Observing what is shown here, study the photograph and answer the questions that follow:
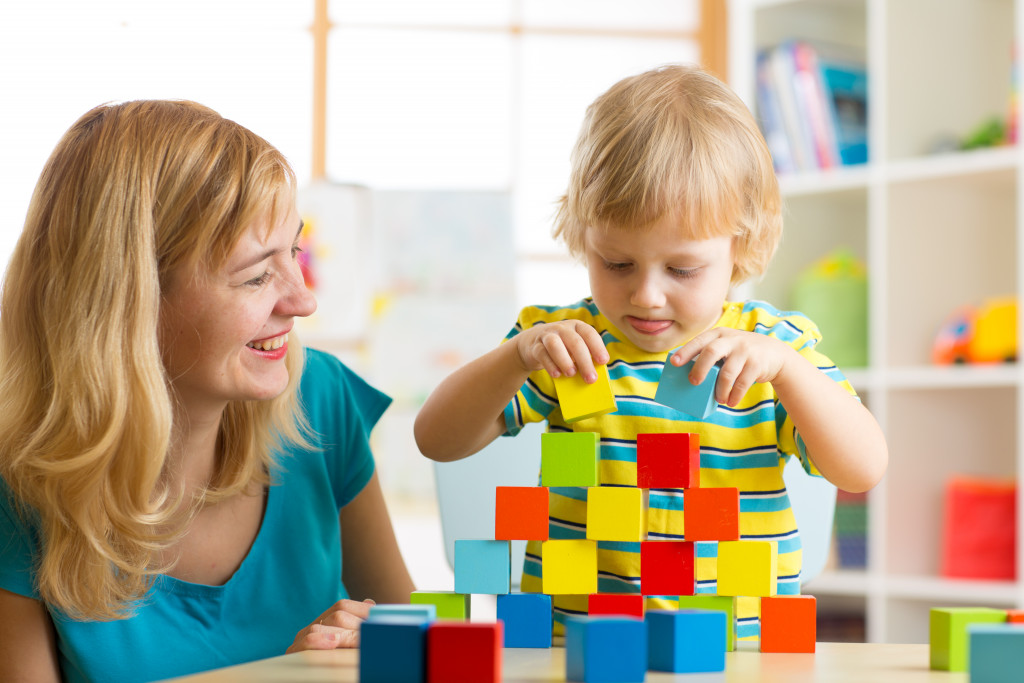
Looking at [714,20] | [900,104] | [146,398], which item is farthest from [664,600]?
[714,20]

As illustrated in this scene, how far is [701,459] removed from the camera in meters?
1.09

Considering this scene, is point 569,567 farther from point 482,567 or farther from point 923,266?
point 923,266

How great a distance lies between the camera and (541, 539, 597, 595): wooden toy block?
89 centimetres

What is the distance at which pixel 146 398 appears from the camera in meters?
1.07

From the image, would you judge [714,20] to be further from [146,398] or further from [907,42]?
[146,398]

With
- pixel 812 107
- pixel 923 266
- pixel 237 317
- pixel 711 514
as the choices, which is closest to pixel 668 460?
pixel 711 514

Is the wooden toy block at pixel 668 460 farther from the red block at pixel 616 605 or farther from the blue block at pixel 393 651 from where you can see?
the blue block at pixel 393 651

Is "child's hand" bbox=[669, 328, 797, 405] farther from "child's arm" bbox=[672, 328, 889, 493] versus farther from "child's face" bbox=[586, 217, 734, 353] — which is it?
"child's face" bbox=[586, 217, 734, 353]

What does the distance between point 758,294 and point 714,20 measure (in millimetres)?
1062

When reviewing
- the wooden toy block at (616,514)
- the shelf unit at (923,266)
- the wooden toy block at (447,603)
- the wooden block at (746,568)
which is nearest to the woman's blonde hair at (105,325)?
the wooden toy block at (447,603)

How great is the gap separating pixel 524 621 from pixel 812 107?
197 cm

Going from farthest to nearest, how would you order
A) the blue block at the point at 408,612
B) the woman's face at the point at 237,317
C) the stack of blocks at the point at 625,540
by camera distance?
1. the woman's face at the point at 237,317
2. the stack of blocks at the point at 625,540
3. the blue block at the point at 408,612

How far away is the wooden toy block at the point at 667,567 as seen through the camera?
0.86m

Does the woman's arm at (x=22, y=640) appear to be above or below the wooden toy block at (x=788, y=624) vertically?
below
